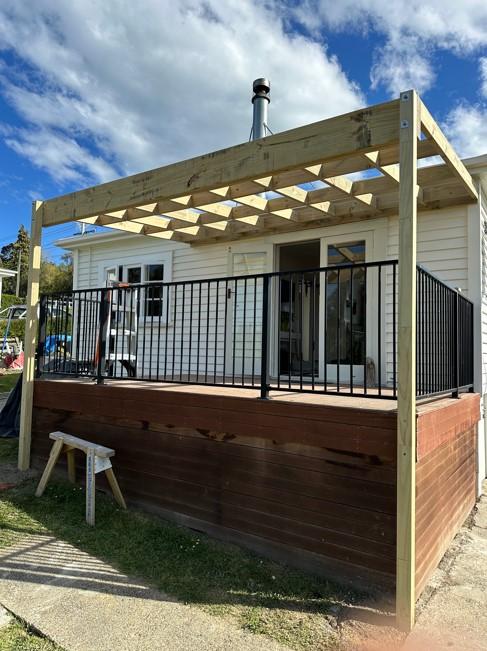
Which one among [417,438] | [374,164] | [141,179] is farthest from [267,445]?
[141,179]

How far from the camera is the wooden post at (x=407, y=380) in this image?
7.44 ft

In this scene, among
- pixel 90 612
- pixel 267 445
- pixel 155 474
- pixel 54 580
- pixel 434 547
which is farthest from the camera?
pixel 155 474

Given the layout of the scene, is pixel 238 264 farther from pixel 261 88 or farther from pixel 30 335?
pixel 30 335

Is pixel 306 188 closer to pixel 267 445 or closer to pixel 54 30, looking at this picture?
pixel 267 445

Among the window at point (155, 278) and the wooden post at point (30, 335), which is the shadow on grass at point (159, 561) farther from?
the window at point (155, 278)

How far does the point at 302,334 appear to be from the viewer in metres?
4.88

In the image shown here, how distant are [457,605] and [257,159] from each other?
3091mm

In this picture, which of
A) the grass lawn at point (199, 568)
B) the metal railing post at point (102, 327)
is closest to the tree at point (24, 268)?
the metal railing post at point (102, 327)

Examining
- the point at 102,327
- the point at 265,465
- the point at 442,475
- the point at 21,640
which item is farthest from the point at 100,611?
the point at 102,327

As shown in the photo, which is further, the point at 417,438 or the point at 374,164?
the point at 374,164

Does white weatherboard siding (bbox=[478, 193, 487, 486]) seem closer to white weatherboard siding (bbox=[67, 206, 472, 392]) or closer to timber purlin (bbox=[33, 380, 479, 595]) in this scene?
white weatherboard siding (bbox=[67, 206, 472, 392])

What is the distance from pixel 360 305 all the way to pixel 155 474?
3186 mm

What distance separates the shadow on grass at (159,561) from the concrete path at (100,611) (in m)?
0.02

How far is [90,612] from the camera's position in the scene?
2.34 m
